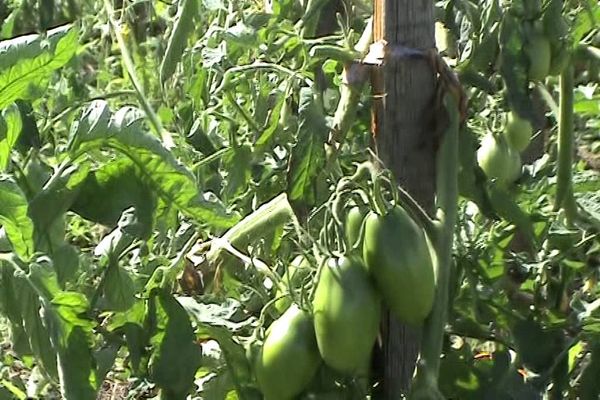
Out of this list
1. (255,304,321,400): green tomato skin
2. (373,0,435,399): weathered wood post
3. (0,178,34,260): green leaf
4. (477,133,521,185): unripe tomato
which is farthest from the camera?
(477,133,521,185): unripe tomato

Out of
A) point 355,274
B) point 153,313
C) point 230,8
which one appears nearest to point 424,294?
point 355,274

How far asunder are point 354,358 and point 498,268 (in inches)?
16.8

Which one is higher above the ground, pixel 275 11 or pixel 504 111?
pixel 275 11

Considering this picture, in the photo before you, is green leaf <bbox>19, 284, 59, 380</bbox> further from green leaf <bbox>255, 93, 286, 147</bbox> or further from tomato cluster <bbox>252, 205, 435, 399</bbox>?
green leaf <bbox>255, 93, 286, 147</bbox>

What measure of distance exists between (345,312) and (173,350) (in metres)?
0.24

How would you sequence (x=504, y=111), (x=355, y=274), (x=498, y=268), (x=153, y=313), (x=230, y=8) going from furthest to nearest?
(x=230, y=8)
(x=504, y=111)
(x=498, y=268)
(x=153, y=313)
(x=355, y=274)

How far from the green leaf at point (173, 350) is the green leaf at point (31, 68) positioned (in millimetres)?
302

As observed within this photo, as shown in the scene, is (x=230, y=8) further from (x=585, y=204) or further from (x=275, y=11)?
(x=585, y=204)

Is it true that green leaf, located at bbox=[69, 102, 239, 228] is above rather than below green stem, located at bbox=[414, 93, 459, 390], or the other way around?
above

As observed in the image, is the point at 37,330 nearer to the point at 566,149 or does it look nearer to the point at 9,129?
the point at 9,129

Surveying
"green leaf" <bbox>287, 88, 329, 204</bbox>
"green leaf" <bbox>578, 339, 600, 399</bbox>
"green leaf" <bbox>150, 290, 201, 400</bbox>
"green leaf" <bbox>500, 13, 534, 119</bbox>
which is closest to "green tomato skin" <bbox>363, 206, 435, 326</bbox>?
"green leaf" <bbox>287, 88, 329, 204</bbox>

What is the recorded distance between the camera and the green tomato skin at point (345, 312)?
119cm

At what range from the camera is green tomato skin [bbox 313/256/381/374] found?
1186 mm

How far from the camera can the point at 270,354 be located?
1256mm
